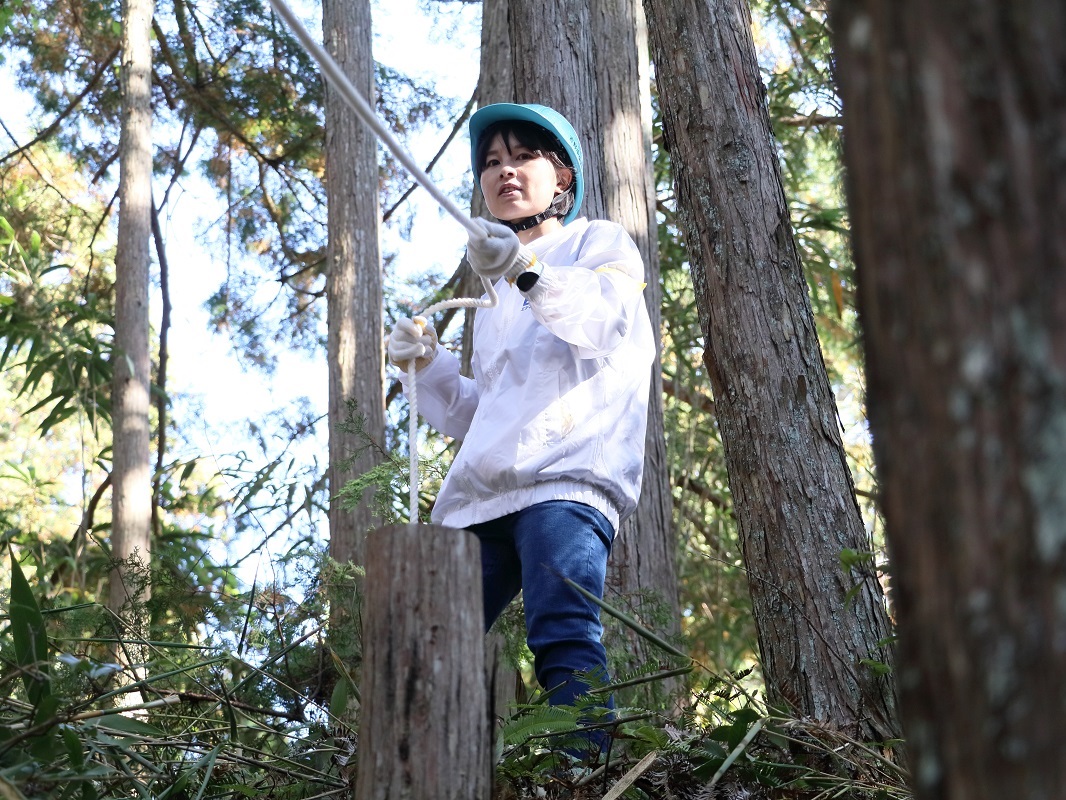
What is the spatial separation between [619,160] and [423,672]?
3.57m

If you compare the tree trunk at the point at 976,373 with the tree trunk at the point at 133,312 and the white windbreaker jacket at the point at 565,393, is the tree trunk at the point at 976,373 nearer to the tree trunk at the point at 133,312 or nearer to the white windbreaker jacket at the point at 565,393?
the white windbreaker jacket at the point at 565,393

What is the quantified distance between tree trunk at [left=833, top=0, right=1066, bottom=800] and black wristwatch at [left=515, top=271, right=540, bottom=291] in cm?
159

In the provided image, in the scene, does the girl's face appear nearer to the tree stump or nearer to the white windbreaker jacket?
the white windbreaker jacket

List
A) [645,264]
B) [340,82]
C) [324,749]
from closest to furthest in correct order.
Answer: [340,82] < [324,749] < [645,264]

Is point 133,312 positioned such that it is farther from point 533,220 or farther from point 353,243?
point 533,220

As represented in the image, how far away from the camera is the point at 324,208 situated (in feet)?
32.4

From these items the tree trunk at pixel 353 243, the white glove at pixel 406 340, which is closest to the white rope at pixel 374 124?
the white glove at pixel 406 340

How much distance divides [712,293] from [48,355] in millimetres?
5643

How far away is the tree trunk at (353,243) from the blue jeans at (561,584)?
3.85 meters

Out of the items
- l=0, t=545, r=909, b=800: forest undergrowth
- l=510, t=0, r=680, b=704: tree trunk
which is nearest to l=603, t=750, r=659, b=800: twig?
l=0, t=545, r=909, b=800: forest undergrowth

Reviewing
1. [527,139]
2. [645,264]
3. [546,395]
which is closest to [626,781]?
[546,395]

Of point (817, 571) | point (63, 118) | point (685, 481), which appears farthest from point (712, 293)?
point (63, 118)

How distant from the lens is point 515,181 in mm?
2918

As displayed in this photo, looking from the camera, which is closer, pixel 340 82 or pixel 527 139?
pixel 340 82
